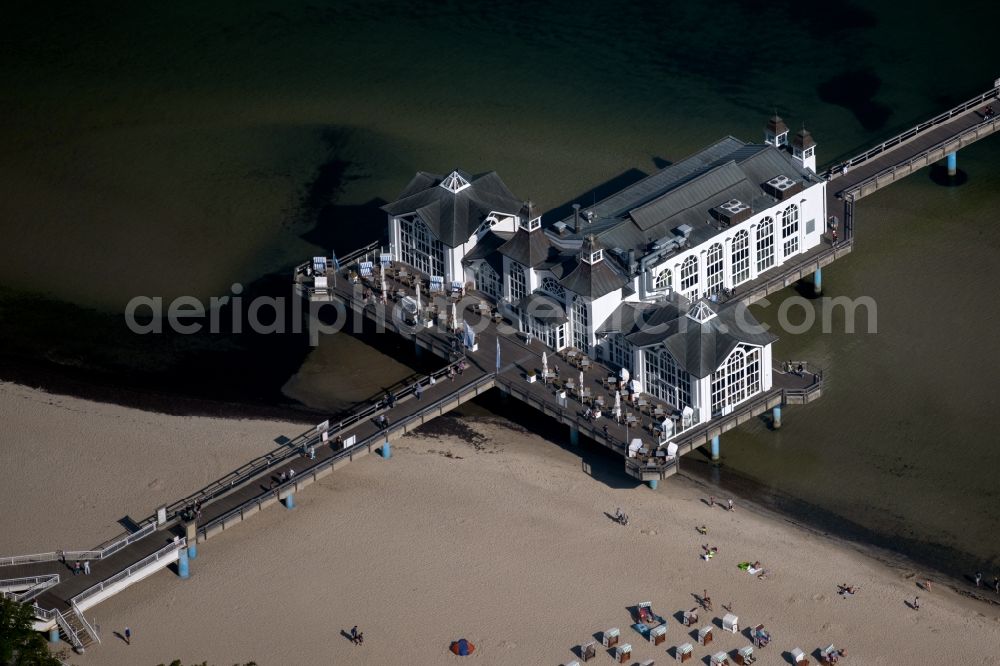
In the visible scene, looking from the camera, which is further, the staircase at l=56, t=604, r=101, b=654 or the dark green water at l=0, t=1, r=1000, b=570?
the dark green water at l=0, t=1, r=1000, b=570

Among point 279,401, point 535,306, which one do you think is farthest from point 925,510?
point 279,401

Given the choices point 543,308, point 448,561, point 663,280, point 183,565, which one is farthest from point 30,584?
point 663,280

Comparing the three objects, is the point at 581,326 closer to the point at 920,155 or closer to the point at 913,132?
the point at 920,155

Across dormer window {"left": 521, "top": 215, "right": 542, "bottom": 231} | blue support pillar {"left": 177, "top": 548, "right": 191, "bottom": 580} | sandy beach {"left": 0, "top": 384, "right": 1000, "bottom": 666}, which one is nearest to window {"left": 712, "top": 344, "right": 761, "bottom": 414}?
sandy beach {"left": 0, "top": 384, "right": 1000, "bottom": 666}

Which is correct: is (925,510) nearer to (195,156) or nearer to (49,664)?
(49,664)

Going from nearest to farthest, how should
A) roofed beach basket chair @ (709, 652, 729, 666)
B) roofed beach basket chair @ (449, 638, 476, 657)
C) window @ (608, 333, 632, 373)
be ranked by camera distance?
roofed beach basket chair @ (709, 652, 729, 666) < roofed beach basket chair @ (449, 638, 476, 657) < window @ (608, 333, 632, 373)

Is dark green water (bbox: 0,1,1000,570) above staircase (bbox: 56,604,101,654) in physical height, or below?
above

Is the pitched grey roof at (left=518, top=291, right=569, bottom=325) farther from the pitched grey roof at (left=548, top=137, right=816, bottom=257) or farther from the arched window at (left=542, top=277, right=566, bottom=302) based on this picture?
the pitched grey roof at (left=548, top=137, right=816, bottom=257)
